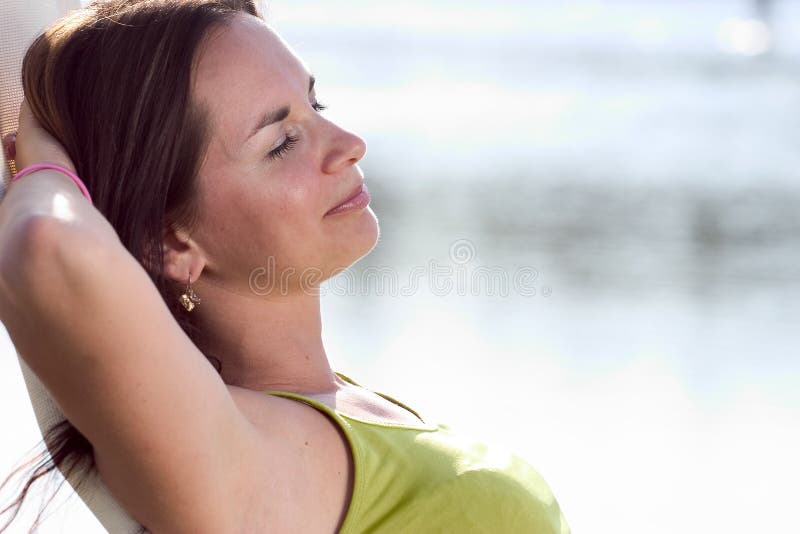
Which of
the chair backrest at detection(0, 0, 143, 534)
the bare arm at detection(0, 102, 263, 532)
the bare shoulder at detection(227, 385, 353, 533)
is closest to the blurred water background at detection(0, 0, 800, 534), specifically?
the chair backrest at detection(0, 0, 143, 534)

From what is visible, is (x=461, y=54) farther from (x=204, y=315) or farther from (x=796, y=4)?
(x=204, y=315)

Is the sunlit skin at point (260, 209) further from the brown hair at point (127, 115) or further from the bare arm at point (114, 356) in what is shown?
the bare arm at point (114, 356)

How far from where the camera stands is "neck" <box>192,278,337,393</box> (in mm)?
1648

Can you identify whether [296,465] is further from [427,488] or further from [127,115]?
[127,115]

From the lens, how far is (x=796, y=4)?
15.6 metres

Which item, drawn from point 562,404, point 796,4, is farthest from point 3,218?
point 796,4

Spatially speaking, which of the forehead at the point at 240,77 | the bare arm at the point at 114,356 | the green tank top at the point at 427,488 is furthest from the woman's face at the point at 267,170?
the bare arm at the point at 114,356

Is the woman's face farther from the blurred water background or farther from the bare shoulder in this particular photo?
the blurred water background

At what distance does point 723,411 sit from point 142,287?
10.4 ft

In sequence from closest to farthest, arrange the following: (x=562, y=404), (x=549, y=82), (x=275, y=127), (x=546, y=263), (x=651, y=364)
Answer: (x=275, y=127) → (x=562, y=404) → (x=651, y=364) → (x=546, y=263) → (x=549, y=82)

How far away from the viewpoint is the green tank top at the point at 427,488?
4.73 feet

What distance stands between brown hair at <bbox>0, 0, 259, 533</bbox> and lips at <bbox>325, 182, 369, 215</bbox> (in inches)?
8.5

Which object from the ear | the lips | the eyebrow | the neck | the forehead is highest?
the forehead

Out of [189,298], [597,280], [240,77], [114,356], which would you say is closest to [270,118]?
[240,77]
